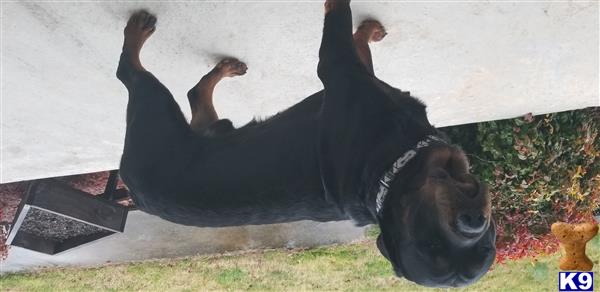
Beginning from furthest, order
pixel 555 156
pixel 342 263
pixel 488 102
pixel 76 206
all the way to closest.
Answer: pixel 342 263 < pixel 76 206 < pixel 555 156 < pixel 488 102

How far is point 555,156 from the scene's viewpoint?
450 centimetres

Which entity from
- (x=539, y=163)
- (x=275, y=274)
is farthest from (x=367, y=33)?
(x=275, y=274)

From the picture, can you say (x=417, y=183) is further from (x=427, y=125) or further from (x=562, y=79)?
(x=562, y=79)

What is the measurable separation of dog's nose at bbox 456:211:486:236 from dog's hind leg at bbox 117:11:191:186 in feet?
4.47

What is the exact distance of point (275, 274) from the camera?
6.59m

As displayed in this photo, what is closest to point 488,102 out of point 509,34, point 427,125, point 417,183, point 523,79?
point 523,79

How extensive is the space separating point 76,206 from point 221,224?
2.69 meters

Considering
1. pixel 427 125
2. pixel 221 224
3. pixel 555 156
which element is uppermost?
pixel 555 156

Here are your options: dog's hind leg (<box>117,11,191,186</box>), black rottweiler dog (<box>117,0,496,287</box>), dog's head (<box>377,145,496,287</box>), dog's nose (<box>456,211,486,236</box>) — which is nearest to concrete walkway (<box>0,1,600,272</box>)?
black rottweiler dog (<box>117,0,496,287</box>)

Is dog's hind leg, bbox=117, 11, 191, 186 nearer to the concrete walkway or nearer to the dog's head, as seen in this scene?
the concrete walkway

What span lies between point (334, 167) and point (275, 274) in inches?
172

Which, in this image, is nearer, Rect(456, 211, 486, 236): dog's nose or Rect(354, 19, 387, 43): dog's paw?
Rect(456, 211, 486, 236): dog's nose

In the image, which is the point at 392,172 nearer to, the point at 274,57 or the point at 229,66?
the point at 274,57

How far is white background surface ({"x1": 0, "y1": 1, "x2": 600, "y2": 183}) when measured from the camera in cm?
325
